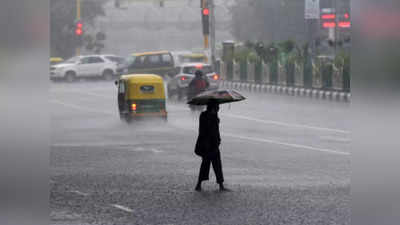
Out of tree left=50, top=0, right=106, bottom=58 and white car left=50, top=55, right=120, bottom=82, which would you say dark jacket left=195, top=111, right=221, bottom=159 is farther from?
tree left=50, top=0, right=106, bottom=58

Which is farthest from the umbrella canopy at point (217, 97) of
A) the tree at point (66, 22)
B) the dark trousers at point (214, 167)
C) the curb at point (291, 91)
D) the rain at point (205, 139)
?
the tree at point (66, 22)

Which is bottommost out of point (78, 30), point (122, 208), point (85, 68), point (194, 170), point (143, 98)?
point (194, 170)

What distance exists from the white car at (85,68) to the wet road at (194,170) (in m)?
23.2

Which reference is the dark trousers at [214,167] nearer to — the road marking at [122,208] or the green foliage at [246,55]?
the road marking at [122,208]

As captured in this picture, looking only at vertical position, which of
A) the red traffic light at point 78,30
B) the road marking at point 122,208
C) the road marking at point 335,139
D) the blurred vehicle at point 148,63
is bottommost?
the road marking at point 335,139

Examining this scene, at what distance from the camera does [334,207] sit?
1189cm

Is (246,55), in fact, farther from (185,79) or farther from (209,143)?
(209,143)

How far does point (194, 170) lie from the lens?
16062 mm

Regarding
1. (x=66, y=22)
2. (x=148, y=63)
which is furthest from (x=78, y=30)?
(x=148, y=63)

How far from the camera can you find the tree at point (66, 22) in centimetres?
6431

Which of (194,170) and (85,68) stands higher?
(85,68)

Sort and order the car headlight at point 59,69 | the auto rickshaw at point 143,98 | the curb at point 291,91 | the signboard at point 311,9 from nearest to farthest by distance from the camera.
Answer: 1. the auto rickshaw at point 143,98
2. the curb at point 291,91
3. the signboard at point 311,9
4. the car headlight at point 59,69

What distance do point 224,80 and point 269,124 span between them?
22.8 meters

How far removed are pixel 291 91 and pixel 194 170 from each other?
24407 millimetres
